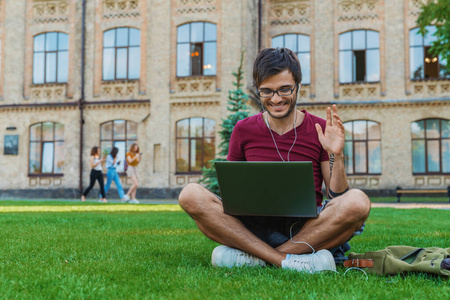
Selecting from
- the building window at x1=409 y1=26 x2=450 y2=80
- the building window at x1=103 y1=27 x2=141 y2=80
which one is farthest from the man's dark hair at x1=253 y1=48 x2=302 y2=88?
the building window at x1=409 y1=26 x2=450 y2=80

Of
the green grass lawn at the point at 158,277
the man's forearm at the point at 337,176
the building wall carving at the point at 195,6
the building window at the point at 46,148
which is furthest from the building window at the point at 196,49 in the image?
the man's forearm at the point at 337,176

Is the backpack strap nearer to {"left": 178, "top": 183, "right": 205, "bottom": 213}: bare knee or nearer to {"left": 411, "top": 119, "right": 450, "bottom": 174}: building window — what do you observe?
{"left": 178, "top": 183, "right": 205, "bottom": 213}: bare knee

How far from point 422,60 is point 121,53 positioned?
14770mm

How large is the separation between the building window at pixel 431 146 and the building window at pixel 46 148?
56.9 feet

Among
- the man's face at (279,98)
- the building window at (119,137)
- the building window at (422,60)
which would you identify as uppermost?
the building window at (422,60)

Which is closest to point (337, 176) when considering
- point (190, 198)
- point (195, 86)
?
point (190, 198)

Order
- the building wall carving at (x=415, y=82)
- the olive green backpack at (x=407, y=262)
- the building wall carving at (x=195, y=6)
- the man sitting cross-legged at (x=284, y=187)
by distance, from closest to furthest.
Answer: the olive green backpack at (x=407, y=262) < the man sitting cross-legged at (x=284, y=187) < the building wall carving at (x=195, y=6) < the building wall carving at (x=415, y=82)

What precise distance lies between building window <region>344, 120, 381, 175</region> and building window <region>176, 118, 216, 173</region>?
670 cm

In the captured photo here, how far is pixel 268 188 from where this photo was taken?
3.69 meters

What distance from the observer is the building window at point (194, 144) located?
24.4 metres

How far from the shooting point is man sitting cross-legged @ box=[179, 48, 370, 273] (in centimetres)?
383

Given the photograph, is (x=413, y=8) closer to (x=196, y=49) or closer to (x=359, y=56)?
(x=359, y=56)

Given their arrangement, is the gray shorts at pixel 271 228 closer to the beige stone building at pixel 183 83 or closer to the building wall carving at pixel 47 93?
the beige stone building at pixel 183 83

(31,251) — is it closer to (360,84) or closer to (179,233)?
(179,233)
